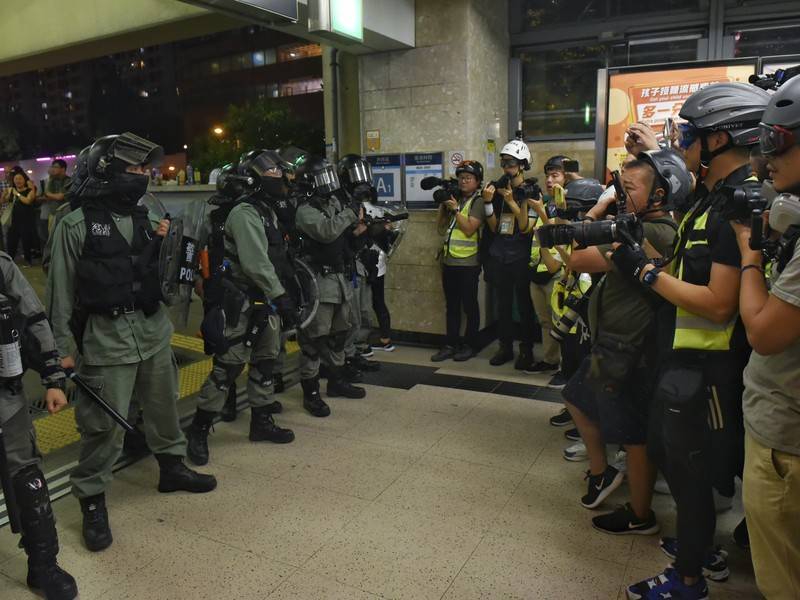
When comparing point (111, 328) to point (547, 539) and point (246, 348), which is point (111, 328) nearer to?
point (246, 348)

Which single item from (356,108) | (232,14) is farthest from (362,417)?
(356,108)

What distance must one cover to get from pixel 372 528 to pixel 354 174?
2616 mm

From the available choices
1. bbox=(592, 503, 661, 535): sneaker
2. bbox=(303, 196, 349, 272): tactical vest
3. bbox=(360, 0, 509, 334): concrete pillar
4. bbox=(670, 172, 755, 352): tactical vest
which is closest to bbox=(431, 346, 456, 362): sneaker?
bbox=(360, 0, 509, 334): concrete pillar

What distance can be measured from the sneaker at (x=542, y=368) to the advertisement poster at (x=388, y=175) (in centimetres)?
190

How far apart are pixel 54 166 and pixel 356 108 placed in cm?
608

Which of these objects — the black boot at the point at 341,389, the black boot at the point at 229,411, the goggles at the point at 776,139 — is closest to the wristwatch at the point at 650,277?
the goggles at the point at 776,139

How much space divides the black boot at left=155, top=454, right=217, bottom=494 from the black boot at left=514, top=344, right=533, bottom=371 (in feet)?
8.64

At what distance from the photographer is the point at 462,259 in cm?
486

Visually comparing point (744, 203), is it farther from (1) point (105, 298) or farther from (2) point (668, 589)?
(1) point (105, 298)

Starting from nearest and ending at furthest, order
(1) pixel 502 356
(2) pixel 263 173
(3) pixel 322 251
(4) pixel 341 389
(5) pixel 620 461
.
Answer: (5) pixel 620 461
(2) pixel 263 173
(3) pixel 322 251
(4) pixel 341 389
(1) pixel 502 356

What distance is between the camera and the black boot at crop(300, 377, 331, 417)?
380 centimetres

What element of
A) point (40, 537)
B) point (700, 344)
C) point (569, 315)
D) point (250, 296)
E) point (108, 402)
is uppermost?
point (700, 344)

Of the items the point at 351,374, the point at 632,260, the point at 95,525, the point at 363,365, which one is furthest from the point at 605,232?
the point at 363,365

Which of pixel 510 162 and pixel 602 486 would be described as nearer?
pixel 602 486
